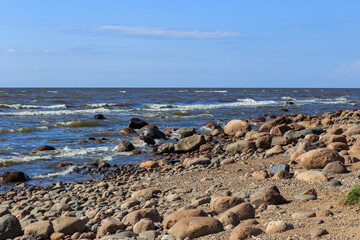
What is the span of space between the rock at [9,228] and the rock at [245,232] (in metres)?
3.19

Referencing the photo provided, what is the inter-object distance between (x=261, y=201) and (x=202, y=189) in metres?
2.07

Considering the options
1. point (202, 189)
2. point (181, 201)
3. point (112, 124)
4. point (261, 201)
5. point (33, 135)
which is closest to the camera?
point (261, 201)

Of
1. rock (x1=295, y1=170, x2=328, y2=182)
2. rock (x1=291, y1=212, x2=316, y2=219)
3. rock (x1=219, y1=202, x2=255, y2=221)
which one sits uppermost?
rock (x1=295, y1=170, x2=328, y2=182)

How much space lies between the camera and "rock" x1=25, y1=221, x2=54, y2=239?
5766 mm

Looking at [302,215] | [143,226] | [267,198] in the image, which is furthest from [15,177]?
[302,215]

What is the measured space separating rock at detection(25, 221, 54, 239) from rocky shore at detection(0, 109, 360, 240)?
14 millimetres

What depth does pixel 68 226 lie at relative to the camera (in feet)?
19.0

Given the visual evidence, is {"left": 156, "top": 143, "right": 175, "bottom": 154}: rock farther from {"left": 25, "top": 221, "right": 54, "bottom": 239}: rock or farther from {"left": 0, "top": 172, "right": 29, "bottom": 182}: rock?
{"left": 25, "top": 221, "right": 54, "bottom": 239}: rock

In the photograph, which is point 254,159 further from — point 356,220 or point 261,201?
point 356,220

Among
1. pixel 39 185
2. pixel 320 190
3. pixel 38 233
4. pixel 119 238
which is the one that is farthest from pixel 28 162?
pixel 320 190

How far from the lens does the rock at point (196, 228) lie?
15.6ft

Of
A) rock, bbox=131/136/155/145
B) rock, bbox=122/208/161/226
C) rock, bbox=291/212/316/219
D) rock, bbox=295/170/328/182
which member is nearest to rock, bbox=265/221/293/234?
rock, bbox=291/212/316/219

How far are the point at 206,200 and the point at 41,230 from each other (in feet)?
7.95

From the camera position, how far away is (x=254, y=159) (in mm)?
10547
